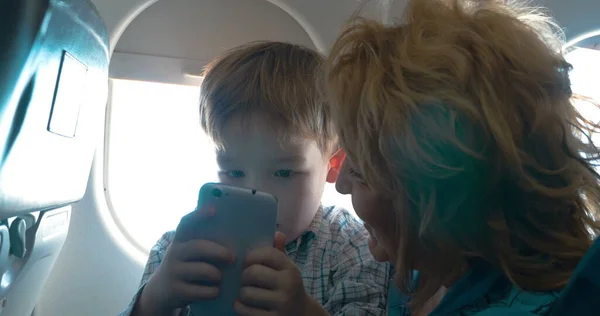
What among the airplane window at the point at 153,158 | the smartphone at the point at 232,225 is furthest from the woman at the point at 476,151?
the airplane window at the point at 153,158

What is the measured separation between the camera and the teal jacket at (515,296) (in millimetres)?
447

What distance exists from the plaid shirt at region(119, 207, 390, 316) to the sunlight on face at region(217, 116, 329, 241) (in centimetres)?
7

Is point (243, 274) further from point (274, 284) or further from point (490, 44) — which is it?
point (490, 44)

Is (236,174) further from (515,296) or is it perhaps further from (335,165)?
(515,296)

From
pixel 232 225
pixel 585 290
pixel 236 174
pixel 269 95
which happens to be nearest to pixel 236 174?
pixel 236 174

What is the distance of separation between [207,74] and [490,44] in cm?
52

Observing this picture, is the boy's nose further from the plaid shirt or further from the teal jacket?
the teal jacket

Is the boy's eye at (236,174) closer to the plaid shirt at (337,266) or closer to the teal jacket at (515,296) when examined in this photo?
the plaid shirt at (337,266)

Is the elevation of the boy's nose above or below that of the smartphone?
above

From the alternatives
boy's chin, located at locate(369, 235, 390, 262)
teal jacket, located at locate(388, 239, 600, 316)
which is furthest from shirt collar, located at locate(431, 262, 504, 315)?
boy's chin, located at locate(369, 235, 390, 262)

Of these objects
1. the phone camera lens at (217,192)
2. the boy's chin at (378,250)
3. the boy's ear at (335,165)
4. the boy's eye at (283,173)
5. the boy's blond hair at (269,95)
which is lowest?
the boy's chin at (378,250)

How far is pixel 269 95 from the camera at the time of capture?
88 cm

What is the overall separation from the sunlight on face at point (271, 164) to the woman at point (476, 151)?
0.83 feet

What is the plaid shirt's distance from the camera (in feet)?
2.80
